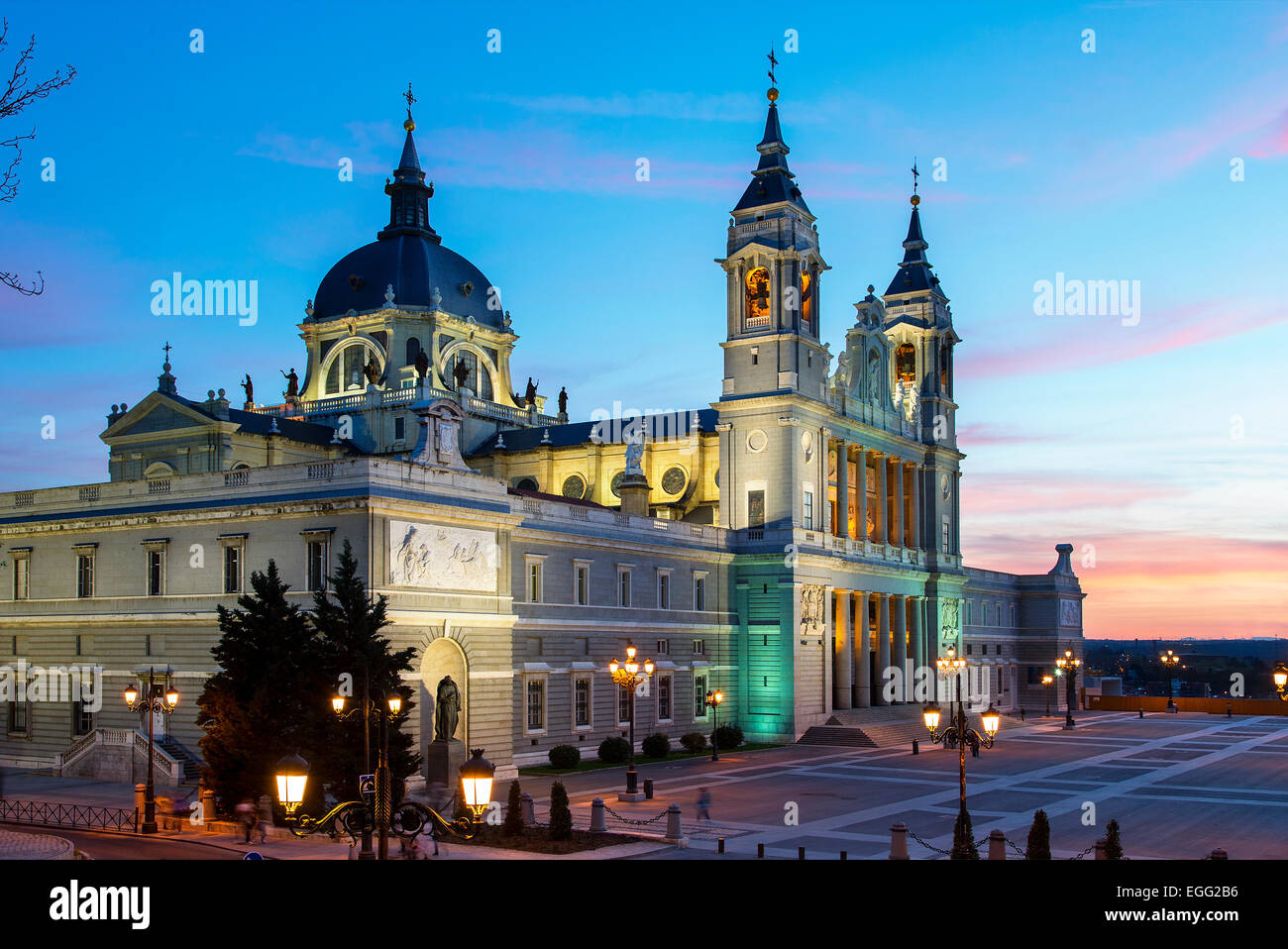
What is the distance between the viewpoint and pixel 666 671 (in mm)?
66375

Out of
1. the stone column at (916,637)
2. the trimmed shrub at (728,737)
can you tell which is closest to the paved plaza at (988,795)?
the trimmed shrub at (728,737)

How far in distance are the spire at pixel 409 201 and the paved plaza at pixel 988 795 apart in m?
49.0

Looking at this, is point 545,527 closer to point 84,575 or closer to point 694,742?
point 694,742

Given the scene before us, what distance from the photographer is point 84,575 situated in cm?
5303

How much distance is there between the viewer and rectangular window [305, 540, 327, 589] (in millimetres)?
45656

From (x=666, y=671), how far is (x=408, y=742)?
3072cm

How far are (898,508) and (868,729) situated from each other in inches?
814

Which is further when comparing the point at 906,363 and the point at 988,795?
the point at 906,363

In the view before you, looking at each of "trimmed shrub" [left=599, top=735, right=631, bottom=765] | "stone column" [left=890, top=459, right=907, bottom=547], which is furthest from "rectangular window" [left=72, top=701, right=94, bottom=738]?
"stone column" [left=890, top=459, right=907, bottom=547]

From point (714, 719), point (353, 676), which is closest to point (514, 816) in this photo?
point (353, 676)

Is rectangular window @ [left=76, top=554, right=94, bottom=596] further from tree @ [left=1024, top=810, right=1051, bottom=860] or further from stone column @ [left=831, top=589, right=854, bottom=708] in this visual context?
stone column @ [left=831, top=589, right=854, bottom=708]

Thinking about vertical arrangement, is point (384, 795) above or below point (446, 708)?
above

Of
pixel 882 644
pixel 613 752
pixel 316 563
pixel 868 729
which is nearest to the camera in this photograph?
pixel 316 563
